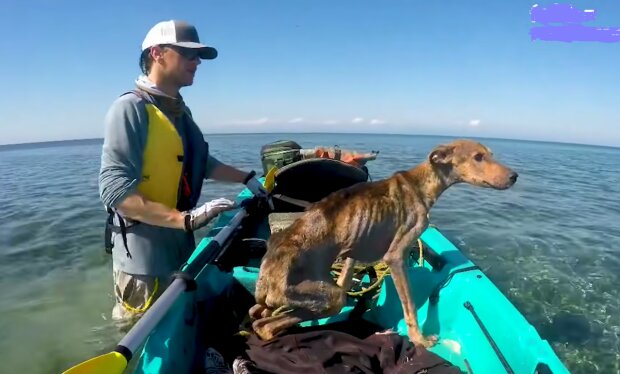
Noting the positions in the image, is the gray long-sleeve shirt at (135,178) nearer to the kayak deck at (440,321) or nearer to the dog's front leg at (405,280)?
the kayak deck at (440,321)

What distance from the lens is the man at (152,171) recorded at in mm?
3912

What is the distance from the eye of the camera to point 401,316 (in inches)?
180

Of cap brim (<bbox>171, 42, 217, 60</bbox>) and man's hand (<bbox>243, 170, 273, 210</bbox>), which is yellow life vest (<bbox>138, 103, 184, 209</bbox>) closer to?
cap brim (<bbox>171, 42, 217, 60</bbox>)

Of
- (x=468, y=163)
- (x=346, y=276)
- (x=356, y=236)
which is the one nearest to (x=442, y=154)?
(x=468, y=163)

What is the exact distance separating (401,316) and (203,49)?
3766mm

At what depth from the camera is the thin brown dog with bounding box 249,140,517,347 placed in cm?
399

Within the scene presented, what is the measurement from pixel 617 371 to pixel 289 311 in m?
5.55

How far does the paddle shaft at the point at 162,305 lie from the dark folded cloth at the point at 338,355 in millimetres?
907

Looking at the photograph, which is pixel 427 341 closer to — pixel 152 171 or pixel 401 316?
pixel 401 316

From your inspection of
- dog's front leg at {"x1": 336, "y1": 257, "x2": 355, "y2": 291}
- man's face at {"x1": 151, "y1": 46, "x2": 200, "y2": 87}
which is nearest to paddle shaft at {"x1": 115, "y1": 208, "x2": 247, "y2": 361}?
dog's front leg at {"x1": 336, "y1": 257, "x2": 355, "y2": 291}

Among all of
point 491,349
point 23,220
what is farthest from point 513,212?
point 23,220

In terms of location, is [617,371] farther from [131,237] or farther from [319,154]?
[131,237]

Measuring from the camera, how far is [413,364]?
3.42 m

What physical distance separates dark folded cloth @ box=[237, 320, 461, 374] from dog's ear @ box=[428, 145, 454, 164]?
2184 mm
